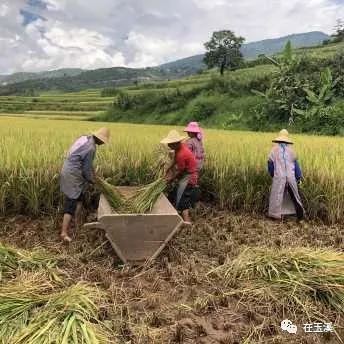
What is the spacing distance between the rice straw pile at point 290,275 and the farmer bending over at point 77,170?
1.69 metres

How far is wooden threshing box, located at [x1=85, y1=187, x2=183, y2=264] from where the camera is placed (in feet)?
14.6

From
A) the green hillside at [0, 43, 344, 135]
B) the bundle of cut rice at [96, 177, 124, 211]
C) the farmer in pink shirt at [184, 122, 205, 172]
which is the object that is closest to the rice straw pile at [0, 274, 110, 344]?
the bundle of cut rice at [96, 177, 124, 211]

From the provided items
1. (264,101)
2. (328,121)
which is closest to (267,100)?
(264,101)

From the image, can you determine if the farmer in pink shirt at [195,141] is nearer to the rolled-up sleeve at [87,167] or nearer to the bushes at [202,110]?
the rolled-up sleeve at [87,167]

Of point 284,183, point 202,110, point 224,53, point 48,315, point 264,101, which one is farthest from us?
point 224,53

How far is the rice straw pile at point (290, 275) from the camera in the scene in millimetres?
3717

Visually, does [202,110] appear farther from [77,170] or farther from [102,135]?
[77,170]

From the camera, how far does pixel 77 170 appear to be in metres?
5.16

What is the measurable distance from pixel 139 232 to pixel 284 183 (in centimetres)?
215

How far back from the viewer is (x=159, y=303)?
3.70m

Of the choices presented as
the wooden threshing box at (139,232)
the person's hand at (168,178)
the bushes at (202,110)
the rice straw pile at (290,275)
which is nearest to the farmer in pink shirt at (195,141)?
the person's hand at (168,178)

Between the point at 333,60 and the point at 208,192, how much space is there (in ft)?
39.4

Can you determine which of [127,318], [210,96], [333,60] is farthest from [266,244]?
[210,96]

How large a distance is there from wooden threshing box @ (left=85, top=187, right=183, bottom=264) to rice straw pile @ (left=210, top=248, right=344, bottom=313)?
0.59 metres
